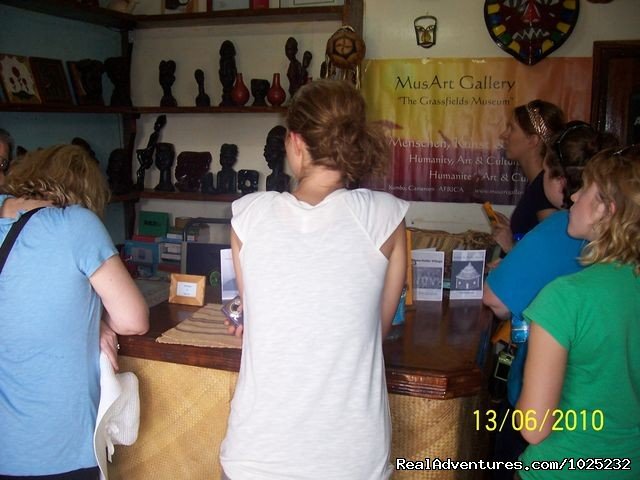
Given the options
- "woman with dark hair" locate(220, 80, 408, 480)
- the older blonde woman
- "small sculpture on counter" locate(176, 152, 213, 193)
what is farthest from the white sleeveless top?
"small sculpture on counter" locate(176, 152, 213, 193)

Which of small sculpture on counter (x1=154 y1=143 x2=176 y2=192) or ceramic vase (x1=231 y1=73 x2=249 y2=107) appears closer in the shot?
ceramic vase (x1=231 y1=73 x2=249 y2=107)

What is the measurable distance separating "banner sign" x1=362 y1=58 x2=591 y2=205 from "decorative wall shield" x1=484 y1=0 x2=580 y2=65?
8 cm

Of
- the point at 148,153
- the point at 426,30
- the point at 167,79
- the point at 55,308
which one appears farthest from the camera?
the point at 148,153

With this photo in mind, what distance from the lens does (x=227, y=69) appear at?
3.38 metres

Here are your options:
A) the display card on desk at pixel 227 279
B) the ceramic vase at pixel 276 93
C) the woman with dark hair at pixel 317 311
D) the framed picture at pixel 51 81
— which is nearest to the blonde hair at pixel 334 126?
the woman with dark hair at pixel 317 311

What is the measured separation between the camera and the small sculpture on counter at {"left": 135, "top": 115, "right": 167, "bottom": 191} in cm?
363

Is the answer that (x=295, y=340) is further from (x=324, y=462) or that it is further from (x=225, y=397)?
(x=225, y=397)

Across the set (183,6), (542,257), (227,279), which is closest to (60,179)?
(227,279)

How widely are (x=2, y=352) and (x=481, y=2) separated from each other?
2.78m

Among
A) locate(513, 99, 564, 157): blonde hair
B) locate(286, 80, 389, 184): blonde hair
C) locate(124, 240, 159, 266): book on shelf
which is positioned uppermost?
locate(513, 99, 564, 157): blonde hair

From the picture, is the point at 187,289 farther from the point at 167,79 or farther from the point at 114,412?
the point at 167,79

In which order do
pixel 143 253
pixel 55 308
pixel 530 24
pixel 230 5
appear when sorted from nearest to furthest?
pixel 55 308
pixel 143 253
pixel 530 24
pixel 230 5

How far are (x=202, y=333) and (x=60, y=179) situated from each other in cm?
53

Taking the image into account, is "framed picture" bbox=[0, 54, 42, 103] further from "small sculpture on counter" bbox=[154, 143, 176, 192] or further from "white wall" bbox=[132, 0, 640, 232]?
"white wall" bbox=[132, 0, 640, 232]
